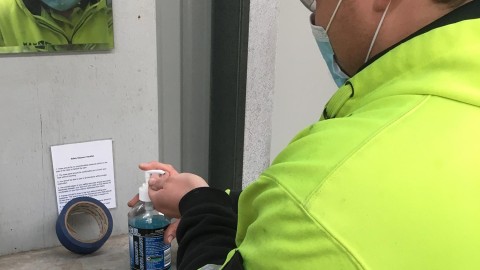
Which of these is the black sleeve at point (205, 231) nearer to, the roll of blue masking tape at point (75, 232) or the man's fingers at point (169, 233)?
the man's fingers at point (169, 233)

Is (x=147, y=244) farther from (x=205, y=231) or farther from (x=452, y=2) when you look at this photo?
(x=452, y=2)

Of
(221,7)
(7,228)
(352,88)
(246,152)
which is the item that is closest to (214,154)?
(246,152)

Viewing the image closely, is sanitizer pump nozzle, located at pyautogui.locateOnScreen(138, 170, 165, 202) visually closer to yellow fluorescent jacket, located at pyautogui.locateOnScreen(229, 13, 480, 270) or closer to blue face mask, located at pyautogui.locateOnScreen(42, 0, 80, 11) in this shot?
blue face mask, located at pyautogui.locateOnScreen(42, 0, 80, 11)

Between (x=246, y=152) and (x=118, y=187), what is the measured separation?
0.31 meters

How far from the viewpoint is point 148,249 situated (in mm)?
913

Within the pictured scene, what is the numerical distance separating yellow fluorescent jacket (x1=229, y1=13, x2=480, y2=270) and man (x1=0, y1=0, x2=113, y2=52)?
66 cm

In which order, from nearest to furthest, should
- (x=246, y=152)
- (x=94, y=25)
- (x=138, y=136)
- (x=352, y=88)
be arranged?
(x=352, y=88) → (x=94, y=25) → (x=138, y=136) → (x=246, y=152)

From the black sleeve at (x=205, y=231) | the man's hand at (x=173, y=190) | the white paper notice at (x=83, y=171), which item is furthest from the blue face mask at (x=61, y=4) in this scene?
the black sleeve at (x=205, y=231)

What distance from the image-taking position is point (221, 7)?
1.11 meters

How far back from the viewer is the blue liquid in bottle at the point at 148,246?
2.99 ft

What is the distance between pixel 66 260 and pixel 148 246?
0.18 meters

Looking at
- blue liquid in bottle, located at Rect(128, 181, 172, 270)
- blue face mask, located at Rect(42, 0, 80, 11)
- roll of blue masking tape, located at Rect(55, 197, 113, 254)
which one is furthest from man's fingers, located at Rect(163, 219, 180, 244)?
blue face mask, located at Rect(42, 0, 80, 11)

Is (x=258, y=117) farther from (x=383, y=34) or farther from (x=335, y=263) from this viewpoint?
(x=335, y=263)

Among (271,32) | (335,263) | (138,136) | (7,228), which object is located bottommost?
(7,228)
